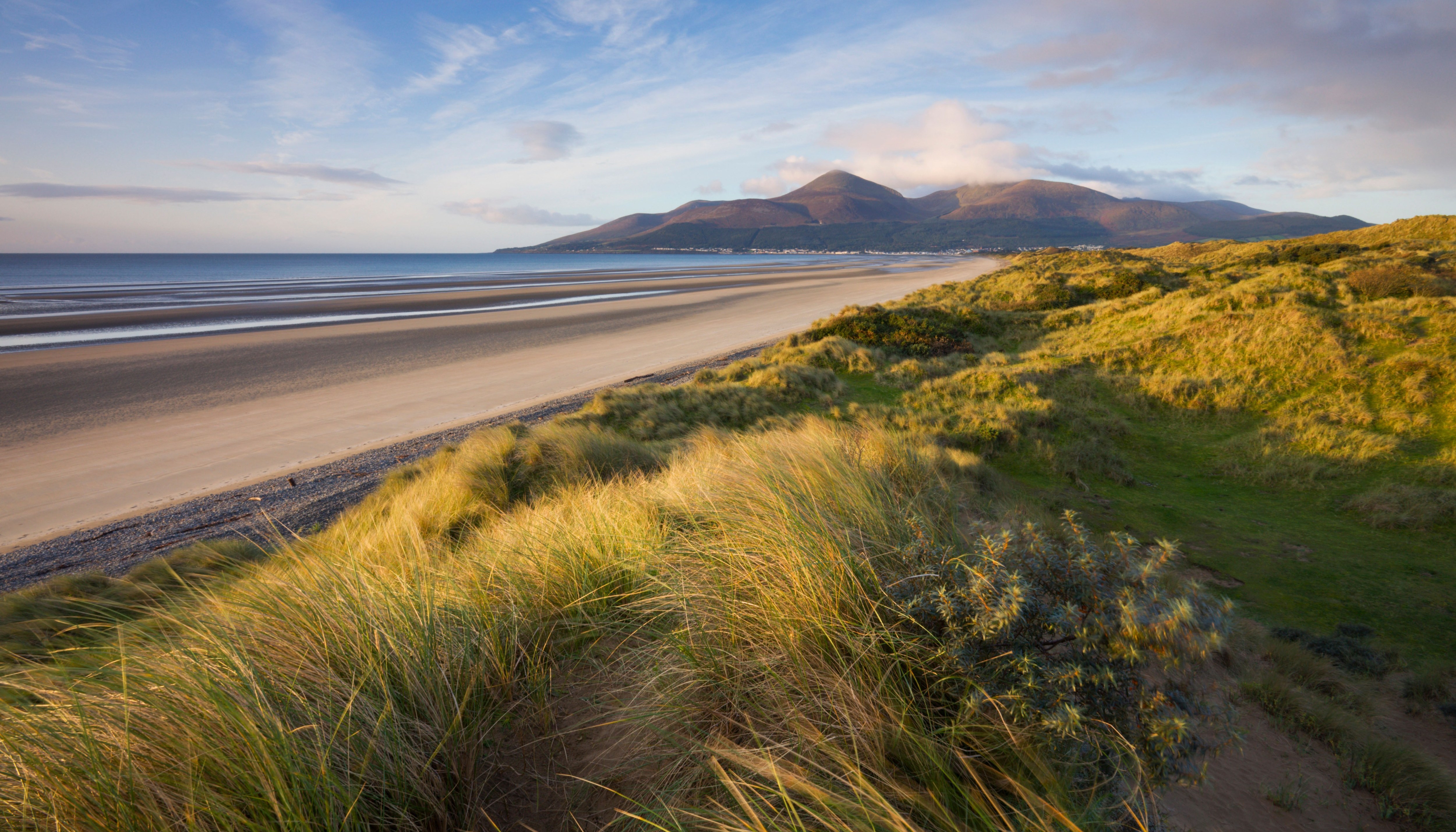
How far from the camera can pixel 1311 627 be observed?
14.6ft

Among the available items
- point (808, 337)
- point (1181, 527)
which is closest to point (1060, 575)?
point (1181, 527)

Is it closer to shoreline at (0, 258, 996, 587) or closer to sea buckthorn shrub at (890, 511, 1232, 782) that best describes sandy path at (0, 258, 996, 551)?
shoreline at (0, 258, 996, 587)

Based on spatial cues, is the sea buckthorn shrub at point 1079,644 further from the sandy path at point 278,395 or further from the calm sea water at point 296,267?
the calm sea water at point 296,267

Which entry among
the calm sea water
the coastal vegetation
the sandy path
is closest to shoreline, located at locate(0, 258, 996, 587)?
the sandy path

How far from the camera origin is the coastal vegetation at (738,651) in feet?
6.64

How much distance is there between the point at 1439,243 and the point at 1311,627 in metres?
44.5

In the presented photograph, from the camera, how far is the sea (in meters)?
27.8

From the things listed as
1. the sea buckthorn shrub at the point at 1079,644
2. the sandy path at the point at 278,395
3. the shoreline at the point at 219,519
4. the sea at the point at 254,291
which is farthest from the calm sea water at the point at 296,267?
the sea buckthorn shrub at the point at 1079,644

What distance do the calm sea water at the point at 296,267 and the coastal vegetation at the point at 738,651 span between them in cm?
7472

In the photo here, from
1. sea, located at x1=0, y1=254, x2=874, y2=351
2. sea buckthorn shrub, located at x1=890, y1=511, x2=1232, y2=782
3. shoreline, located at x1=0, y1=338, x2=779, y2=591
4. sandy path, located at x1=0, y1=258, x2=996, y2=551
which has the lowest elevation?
shoreline, located at x1=0, y1=338, x2=779, y2=591

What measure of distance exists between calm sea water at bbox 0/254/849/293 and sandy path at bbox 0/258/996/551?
53.5 meters

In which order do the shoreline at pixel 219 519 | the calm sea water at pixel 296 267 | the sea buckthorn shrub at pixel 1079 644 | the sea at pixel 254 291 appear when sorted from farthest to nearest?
the calm sea water at pixel 296 267, the sea at pixel 254 291, the shoreline at pixel 219 519, the sea buckthorn shrub at pixel 1079 644

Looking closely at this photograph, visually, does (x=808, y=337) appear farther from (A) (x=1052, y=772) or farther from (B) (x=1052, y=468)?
(A) (x=1052, y=772)

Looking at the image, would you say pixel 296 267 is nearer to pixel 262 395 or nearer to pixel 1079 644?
pixel 262 395
